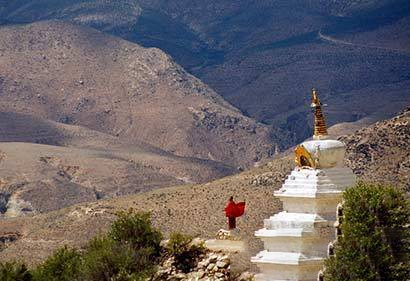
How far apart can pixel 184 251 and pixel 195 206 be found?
42.5 metres

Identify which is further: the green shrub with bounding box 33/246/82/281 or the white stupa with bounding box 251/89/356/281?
the green shrub with bounding box 33/246/82/281

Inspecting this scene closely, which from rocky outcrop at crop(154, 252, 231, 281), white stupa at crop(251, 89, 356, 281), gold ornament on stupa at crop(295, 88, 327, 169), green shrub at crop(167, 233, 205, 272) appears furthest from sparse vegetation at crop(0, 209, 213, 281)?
gold ornament on stupa at crop(295, 88, 327, 169)

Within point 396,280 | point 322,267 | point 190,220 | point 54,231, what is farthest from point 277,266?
point 54,231

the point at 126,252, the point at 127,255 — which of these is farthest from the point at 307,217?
the point at 126,252

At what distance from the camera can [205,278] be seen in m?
34.7

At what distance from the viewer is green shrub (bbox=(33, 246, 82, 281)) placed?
128 feet

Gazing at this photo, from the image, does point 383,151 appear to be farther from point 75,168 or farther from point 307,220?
point 75,168

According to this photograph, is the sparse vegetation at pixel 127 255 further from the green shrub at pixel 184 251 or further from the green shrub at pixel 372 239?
the green shrub at pixel 372 239

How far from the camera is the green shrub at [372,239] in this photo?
1188 inches

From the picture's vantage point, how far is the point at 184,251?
35719mm

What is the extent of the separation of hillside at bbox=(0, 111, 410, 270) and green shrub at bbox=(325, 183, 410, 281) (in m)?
30.4

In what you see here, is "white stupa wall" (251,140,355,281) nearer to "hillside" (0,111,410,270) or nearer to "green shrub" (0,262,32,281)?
"green shrub" (0,262,32,281)

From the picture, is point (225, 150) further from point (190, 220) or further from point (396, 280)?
point (396, 280)

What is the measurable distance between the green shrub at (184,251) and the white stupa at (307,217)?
3.20 meters
